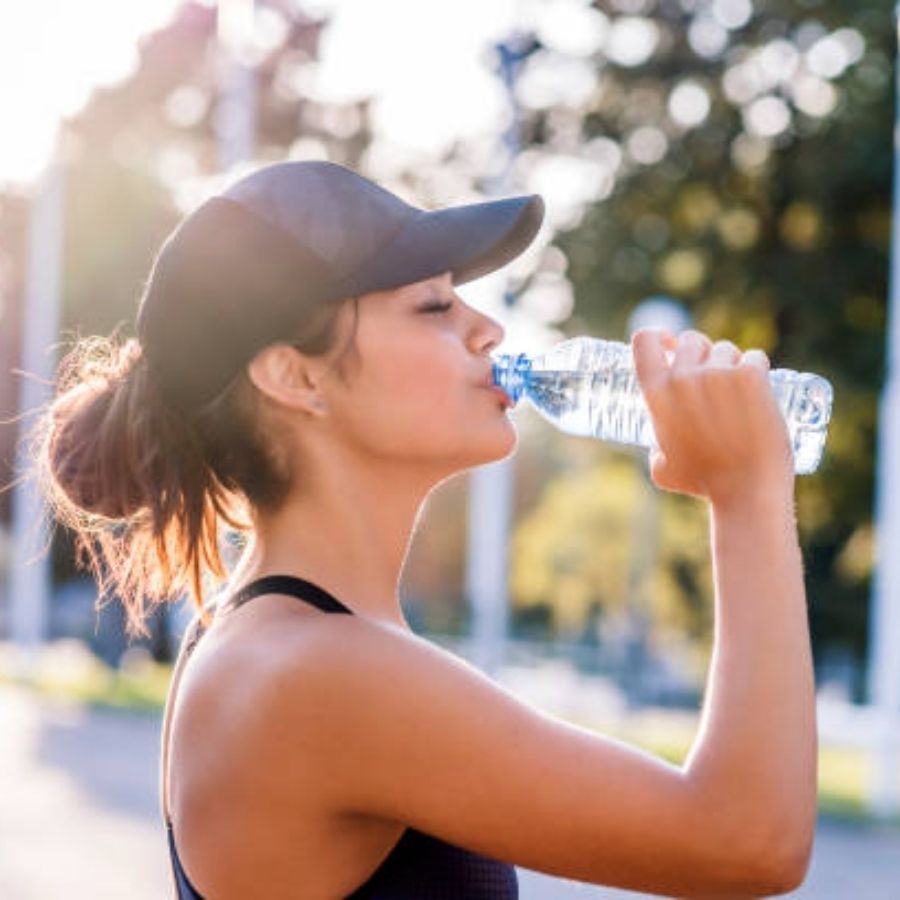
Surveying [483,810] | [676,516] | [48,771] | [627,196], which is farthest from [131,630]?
[676,516]

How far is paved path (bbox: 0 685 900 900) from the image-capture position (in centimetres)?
868

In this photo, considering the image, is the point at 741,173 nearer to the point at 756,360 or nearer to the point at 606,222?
the point at 606,222

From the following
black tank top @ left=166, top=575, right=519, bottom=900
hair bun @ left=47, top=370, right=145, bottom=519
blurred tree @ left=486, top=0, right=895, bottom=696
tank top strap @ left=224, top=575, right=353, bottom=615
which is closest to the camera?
black tank top @ left=166, top=575, right=519, bottom=900

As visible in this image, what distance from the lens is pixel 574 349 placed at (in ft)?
9.32

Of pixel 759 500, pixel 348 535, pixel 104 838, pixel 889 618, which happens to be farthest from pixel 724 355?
pixel 889 618

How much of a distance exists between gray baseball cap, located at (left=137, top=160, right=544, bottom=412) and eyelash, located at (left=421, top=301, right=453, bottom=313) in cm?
4

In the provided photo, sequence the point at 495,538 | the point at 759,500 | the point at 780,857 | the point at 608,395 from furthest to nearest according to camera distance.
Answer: the point at 495,538
the point at 608,395
the point at 759,500
the point at 780,857

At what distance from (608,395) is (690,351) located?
3.09ft

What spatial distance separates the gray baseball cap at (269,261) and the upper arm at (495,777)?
42 cm

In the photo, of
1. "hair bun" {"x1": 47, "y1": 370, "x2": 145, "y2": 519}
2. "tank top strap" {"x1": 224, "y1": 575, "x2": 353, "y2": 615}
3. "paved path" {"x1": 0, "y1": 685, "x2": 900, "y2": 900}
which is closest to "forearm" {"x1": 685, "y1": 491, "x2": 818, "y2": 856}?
"tank top strap" {"x1": 224, "y1": 575, "x2": 353, "y2": 615}

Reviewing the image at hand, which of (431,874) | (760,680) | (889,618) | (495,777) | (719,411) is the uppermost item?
(719,411)

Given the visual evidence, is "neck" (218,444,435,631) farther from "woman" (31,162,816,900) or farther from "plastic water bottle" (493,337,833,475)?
"plastic water bottle" (493,337,833,475)

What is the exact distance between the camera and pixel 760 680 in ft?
5.98

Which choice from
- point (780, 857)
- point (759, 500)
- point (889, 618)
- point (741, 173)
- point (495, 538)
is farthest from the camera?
point (741, 173)
